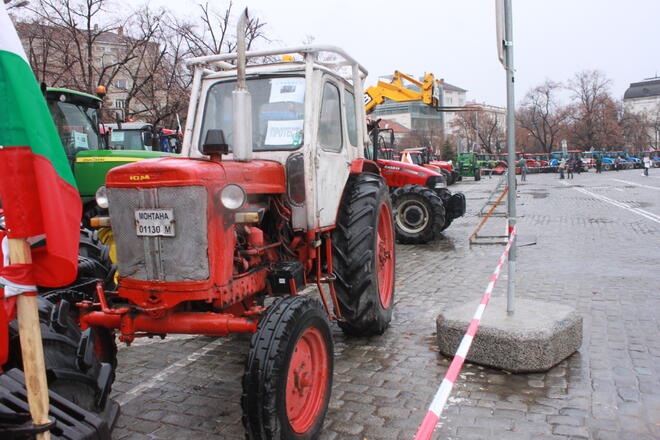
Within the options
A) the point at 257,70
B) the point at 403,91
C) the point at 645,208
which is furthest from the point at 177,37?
the point at 257,70

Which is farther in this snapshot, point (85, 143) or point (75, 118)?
point (85, 143)

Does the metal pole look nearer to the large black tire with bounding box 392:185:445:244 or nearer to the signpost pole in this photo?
the signpost pole

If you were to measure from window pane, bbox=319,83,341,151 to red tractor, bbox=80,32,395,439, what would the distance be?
0.02 m

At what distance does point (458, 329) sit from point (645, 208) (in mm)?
14683

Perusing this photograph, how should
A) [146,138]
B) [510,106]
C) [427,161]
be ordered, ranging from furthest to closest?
[427,161], [146,138], [510,106]

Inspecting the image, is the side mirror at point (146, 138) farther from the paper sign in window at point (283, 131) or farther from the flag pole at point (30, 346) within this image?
the flag pole at point (30, 346)

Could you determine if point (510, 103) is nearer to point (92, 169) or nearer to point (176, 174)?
point (176, 174)

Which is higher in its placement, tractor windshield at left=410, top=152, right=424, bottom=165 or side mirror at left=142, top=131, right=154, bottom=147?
side mirror at left=142, top=131, right=154, bottom=147

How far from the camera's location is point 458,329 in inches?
176

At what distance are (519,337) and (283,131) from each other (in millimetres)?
2399

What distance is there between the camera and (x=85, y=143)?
29.6 feet

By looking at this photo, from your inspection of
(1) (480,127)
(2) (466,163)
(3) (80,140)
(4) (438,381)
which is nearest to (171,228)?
(4) (438,381)

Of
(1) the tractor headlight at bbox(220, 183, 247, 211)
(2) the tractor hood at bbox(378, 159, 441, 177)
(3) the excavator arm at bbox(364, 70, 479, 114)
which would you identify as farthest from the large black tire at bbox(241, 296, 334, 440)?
(3) the excavator arm at bbox(364, 70, 479, 114)

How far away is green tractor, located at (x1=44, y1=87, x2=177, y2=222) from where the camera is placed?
7.76 m
